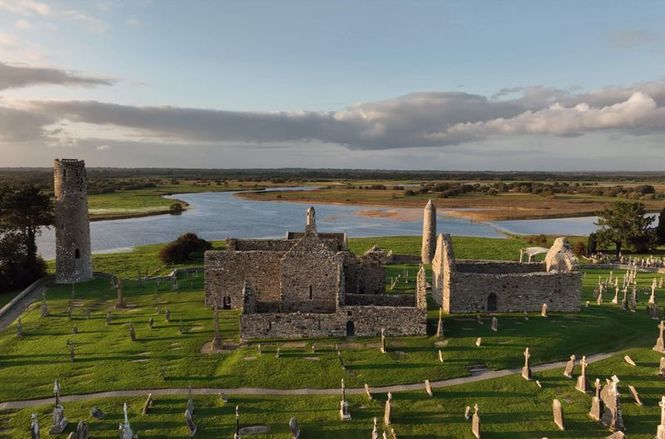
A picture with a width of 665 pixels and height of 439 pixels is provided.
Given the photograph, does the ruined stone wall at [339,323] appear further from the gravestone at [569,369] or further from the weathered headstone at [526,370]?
the gravestone at [569,369]

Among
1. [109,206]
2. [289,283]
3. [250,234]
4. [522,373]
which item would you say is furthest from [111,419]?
[109,206]

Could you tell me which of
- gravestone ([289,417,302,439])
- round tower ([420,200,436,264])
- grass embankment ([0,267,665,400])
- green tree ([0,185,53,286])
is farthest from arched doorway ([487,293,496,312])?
green tree ([0,185,53,286])

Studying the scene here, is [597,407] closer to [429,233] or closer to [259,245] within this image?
[259,245]

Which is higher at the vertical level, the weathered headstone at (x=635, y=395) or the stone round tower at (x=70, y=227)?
the stone round tower at (x=70, y=227)

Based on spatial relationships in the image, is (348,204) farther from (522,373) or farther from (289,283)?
(522,373)

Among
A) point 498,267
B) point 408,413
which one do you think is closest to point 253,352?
point 408,413

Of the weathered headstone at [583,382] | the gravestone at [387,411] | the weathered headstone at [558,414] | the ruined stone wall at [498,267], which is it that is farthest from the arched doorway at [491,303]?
the gravestone at [387,411]
